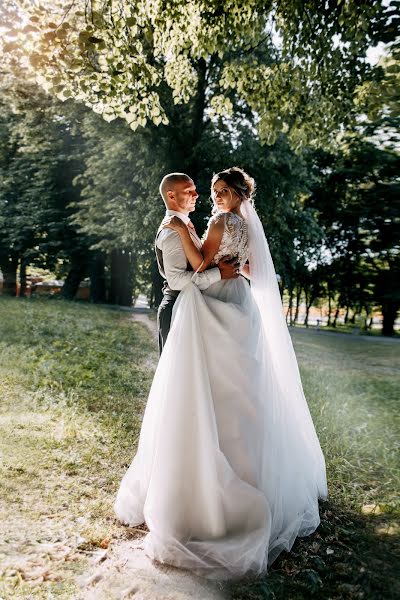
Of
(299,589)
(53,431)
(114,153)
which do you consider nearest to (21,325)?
(114,153)

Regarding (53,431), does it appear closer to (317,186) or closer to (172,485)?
(172,485)

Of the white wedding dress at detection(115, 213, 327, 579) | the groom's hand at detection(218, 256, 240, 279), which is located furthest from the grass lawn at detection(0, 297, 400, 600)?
the groom's hand at detection(218, 256, 240, 279)

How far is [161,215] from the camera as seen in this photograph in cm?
1777

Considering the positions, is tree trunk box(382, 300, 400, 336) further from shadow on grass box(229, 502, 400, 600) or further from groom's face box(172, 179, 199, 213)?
groom's face box(172, 179, 199, 213)

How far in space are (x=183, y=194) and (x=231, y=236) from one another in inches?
22.7

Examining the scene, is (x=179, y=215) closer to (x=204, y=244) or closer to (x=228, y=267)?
(x=204, y=244)

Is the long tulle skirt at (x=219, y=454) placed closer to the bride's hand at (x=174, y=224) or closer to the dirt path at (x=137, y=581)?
the dirt path at (x=137, y=581)

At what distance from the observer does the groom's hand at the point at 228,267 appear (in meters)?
4.09

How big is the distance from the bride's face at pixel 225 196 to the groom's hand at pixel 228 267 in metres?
0.48

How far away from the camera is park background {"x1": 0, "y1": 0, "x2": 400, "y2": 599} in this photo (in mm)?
3904

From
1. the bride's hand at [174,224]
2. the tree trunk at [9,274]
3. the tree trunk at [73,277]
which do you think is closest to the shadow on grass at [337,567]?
the bride's hand at [174,224]

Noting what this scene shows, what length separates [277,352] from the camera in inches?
176

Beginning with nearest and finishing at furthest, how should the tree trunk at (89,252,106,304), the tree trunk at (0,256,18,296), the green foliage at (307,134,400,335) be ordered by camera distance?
the green foliage at (307,134,400,335) → the tree trunk at (89,252,106,304) → the tree trunk at (0,256,18,296)

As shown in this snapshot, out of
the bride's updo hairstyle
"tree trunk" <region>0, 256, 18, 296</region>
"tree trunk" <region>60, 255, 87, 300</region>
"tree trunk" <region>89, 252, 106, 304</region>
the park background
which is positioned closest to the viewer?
the park background
